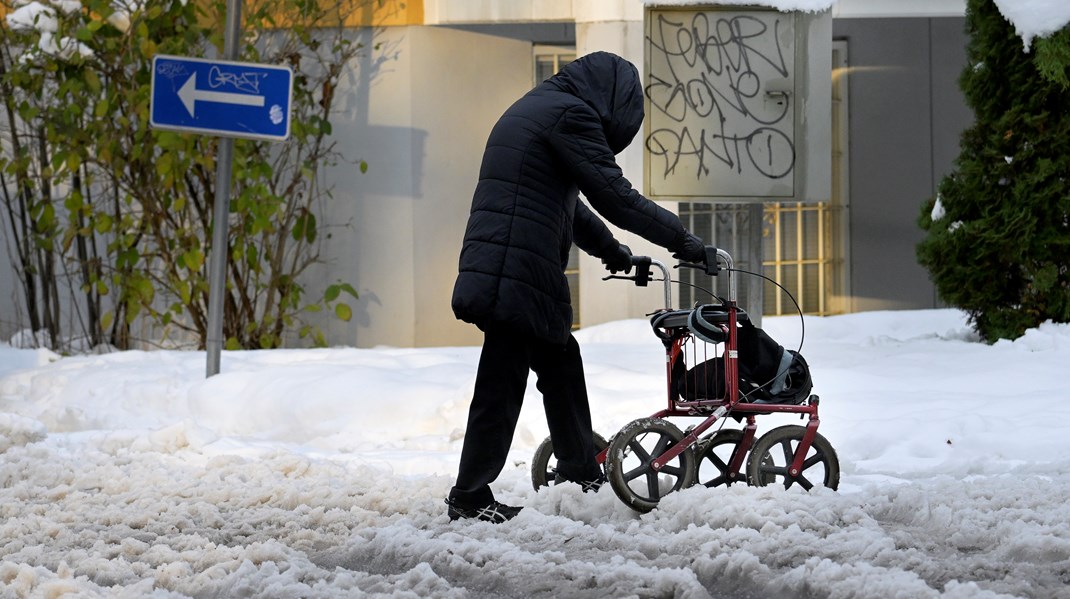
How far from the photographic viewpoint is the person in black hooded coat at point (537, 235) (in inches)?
184

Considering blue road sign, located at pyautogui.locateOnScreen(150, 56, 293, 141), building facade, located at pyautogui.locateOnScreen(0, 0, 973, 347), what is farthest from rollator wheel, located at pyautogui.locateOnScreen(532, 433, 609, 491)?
building facade, located at pyautogui.locateOnScreen(0, 0, 973, 347)

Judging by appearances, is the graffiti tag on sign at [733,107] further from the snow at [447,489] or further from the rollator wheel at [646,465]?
the rollator wheel at [646,465]

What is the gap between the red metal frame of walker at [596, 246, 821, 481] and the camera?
4.82 metres

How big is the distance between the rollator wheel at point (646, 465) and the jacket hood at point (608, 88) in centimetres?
99

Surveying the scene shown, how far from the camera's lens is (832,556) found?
406 cm

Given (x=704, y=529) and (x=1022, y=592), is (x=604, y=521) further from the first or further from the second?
(x=1022, y=592)

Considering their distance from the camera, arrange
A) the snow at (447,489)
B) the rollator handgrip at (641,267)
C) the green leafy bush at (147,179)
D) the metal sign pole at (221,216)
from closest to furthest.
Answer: the snow at (447,489)
the rollator handgrip at (641,267)
the metal sign pole at (221,216)
the green leafy bush at (147,179)

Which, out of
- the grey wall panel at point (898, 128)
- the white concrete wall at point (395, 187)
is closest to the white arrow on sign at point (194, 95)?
the white concrete wall at point (395, 187)

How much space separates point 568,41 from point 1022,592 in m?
8.95

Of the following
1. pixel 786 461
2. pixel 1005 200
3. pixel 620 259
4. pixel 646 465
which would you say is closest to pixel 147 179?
pixel 1005 200

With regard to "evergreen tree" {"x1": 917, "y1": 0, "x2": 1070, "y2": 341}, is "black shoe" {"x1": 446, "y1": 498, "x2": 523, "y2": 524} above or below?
below

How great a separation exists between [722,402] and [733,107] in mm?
Answer: 3243

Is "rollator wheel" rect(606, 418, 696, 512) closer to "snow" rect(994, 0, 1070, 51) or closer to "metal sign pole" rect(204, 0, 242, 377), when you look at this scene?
"metal sign pole" rect(204, 0, 242, 377)

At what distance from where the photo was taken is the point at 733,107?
25.3ft
